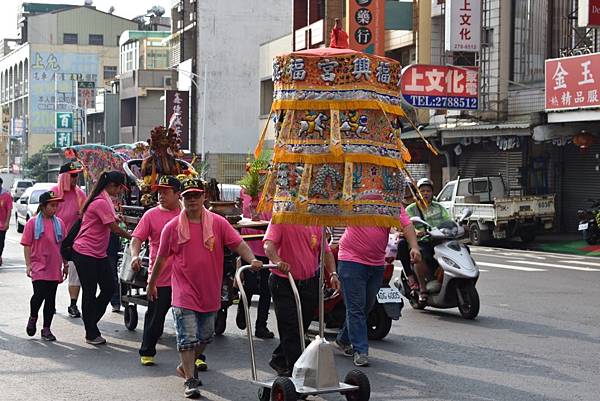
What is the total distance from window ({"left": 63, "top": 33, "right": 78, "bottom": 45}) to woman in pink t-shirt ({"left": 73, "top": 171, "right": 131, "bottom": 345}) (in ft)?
339

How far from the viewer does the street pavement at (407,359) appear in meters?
9.08

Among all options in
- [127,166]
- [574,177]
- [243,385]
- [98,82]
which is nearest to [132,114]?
[98,82]

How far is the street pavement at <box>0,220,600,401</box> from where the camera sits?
9078 millimetres

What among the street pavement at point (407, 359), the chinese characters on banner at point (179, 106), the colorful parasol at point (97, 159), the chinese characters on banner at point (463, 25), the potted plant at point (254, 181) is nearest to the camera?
the street pavement at point (407, 359)

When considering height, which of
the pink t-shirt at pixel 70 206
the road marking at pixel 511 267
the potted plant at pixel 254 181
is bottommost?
the road marking at pixel 511 267

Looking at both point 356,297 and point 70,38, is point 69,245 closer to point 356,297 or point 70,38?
point 356,297

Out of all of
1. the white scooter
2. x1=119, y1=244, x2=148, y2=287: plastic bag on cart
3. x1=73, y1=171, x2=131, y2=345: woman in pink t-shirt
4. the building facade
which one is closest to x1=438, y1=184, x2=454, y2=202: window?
the white scooter

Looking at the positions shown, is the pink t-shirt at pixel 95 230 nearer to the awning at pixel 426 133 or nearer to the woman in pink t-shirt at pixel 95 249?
the woman in pink t-shirt at pixel 95 249

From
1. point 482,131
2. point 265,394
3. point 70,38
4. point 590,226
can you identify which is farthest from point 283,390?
point 70,38

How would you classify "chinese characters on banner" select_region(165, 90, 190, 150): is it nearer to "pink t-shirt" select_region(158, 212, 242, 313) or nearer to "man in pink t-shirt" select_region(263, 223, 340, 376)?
"man in pink t-shirt" select_region(263, 223, 340, 376)

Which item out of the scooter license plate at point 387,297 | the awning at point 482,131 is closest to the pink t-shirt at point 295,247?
the scooter license plate at point 387,297

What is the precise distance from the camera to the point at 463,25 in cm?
3328

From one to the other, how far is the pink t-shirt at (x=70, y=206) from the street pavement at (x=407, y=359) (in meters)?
1.20

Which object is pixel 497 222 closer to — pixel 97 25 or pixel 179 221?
pixel 179 221
